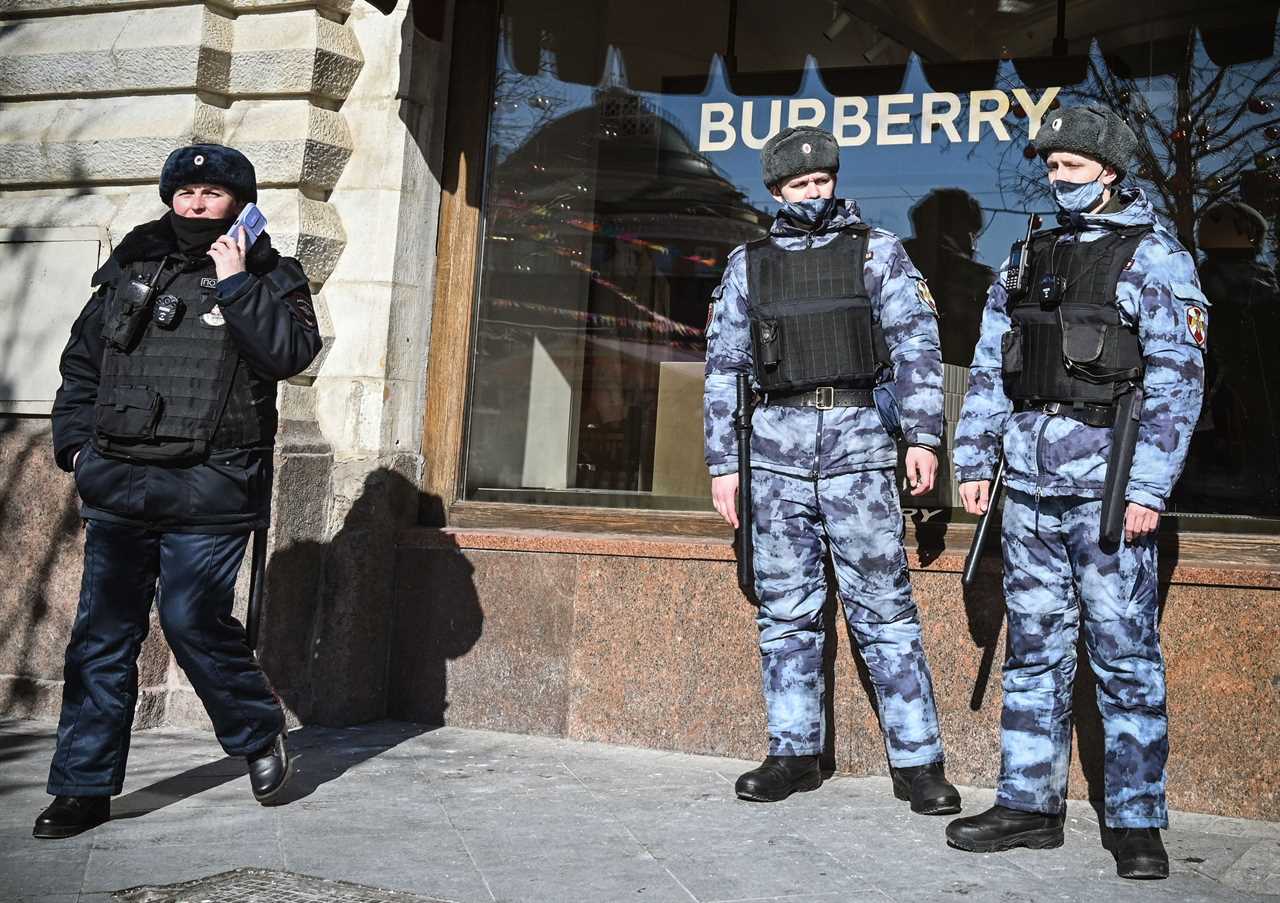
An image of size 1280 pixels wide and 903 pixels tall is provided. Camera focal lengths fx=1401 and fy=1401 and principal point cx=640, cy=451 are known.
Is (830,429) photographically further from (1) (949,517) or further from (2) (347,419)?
(2) (347,419)

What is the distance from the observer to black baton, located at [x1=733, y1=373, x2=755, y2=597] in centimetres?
465

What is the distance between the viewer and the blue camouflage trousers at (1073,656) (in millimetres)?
3846

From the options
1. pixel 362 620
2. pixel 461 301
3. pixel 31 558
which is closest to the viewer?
pixel 31 558

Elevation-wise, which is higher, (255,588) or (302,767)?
(255,588)

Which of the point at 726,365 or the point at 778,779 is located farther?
the point at 726,365

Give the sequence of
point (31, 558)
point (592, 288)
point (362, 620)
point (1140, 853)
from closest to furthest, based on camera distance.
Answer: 1. point (1140, 853)
2. point (31, 558)
3. point (362, 620)
4. point (592, 288)

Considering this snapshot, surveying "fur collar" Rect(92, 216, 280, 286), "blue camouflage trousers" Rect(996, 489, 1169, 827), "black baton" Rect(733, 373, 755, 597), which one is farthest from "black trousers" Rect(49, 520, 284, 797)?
"blue camouflage trousers" Rect(996, 489, 1169, 827)

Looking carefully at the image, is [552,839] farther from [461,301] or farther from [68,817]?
[461,301]

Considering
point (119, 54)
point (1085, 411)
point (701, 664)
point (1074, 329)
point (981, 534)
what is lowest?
point (701, 664)

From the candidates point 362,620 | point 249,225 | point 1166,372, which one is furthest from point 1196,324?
point 362,620

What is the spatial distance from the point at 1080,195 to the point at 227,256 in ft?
8.05

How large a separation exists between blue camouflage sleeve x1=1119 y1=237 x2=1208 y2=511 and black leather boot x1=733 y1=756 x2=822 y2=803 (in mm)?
1461

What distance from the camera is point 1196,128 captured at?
5.08m

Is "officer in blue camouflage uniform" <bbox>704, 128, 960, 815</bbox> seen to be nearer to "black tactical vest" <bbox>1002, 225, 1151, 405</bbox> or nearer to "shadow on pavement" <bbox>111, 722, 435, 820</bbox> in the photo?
"black tactical vest" <bbox>1002, 225, 1151, 405</bbox>
